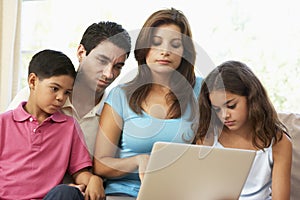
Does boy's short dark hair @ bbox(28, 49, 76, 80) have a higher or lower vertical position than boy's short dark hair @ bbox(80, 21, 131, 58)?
lower

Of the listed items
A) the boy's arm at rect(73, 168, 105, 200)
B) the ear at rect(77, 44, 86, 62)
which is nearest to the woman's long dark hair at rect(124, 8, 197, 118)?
the ear at rect(77, 44, 86, 62)

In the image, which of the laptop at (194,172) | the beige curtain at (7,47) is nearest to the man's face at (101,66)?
the laptop at (194,172)

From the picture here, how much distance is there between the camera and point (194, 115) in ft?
6.54

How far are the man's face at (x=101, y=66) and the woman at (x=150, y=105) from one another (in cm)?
7

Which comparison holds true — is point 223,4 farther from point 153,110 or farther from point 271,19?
point 153,110

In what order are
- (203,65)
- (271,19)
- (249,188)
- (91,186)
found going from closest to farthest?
(91,186), (249,188), (203,65), (271,19)

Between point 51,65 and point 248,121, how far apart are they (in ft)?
2.60

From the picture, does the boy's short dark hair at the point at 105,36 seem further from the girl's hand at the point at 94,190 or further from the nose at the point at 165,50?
the girl's hand at the point at 94,190

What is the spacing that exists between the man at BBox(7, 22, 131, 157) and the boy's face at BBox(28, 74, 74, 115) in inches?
2.7

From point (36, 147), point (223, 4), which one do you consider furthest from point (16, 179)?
point (223, 4)

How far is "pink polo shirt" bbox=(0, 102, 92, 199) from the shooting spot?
1815mm

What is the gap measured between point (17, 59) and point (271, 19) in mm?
1460

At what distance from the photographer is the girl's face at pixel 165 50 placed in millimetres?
1913

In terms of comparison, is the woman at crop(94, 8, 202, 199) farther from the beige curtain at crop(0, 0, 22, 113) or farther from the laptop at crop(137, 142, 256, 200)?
the beige curtain at crop(0, 0, 22, 113)
